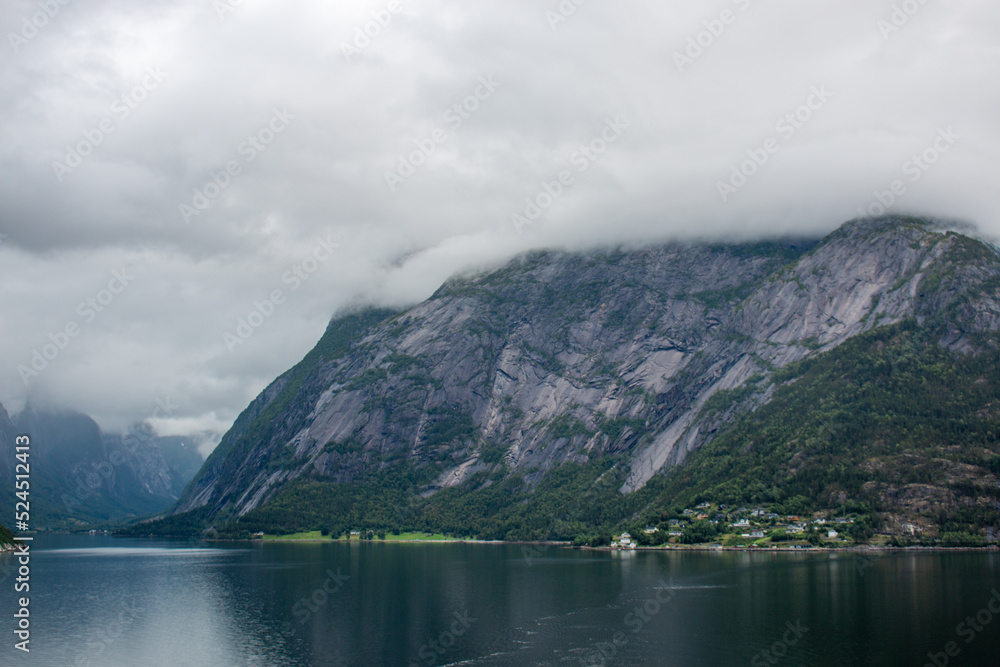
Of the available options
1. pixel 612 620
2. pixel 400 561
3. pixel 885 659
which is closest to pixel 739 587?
pixel 612 620

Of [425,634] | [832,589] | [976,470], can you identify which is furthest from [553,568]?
[976,470]

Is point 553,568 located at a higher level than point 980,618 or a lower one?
lower

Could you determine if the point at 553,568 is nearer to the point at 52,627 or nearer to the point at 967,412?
the point at 52,627

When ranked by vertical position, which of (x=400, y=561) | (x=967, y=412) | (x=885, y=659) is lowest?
(x=400, y=561)

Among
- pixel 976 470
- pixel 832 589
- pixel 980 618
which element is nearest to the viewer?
pixel 980 618

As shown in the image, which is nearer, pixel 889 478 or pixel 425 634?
pixel 425 634

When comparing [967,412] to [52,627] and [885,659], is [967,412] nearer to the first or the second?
[885,659]

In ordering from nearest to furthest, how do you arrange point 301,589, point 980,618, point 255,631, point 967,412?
1. point 980,618
2. point 255,631
3. point 301,589
4. point 967,412
